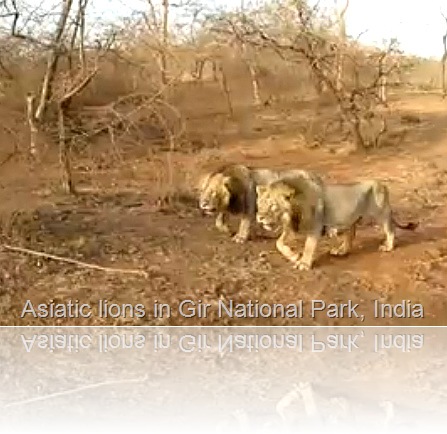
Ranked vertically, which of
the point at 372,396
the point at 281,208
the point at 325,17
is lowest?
the point at 372,396

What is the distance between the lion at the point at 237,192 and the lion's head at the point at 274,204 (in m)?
0.25

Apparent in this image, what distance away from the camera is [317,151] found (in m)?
4.47

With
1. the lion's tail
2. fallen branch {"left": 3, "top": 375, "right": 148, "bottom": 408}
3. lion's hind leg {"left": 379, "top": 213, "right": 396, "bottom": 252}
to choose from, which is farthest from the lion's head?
fallen branch {"left": 3, "top": 375, "right": 148, "bottom": 408}

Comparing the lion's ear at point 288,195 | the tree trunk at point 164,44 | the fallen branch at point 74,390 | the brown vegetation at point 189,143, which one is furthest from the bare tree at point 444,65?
the fallen branch at point 74,390

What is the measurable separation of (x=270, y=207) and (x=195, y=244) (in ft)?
1.59

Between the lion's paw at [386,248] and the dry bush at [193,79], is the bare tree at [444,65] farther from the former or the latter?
the lion's paw at [386,248]

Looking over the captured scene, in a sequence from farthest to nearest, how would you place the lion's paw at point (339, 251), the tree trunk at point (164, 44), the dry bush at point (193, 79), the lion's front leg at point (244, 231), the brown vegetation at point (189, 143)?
the tree trunk at point (164, 44), the dry bush at point (193, 79), the lion's front leg at point (244, 231), the lion's paw at point (339, 251), the brown vegetation at point (189, 143)

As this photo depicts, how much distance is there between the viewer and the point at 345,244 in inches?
129

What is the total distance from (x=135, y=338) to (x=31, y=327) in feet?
1.14

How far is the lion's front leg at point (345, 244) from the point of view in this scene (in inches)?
129

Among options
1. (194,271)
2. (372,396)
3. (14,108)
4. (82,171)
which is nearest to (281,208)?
(194,271)

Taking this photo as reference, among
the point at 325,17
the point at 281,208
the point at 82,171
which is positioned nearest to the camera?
the point at 281,208

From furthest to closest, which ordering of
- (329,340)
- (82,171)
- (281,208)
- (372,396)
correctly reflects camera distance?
(82,171) → (281,208) → (329,340) → (372,396)

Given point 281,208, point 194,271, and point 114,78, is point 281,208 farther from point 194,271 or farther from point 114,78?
point 114,78
